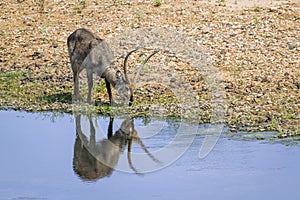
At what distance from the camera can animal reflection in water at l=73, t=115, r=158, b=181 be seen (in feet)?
30.8

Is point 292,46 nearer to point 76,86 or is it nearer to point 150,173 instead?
point 76,86

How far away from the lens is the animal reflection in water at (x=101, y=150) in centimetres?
939

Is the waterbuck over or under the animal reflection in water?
over

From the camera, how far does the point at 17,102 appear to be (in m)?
13.2

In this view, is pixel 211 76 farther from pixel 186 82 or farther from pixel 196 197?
pixel 196 197

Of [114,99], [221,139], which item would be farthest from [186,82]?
[221,139]

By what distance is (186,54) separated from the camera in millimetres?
14703

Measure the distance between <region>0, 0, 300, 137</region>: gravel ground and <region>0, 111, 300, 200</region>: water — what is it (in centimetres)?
120

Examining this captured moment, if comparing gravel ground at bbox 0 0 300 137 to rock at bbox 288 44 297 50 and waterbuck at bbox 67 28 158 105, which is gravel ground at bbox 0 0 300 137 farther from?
waterbuck at bbox 67 28 158 105

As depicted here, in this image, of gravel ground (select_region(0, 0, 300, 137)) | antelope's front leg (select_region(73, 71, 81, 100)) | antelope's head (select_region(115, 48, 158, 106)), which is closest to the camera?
gravel ground (select_region(0, 0, 300, 137))

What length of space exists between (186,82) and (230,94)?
112cm

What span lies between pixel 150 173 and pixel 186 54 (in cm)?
581

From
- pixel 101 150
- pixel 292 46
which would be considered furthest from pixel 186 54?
pixel 101 150

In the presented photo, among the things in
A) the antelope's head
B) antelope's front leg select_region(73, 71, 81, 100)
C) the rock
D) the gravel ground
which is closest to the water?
the gravel ground
